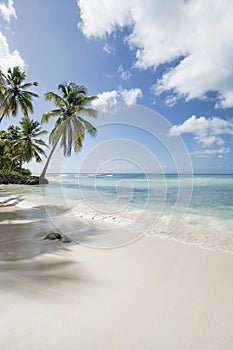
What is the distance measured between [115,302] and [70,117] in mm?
19295

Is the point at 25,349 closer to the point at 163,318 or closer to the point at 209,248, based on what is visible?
the point at 163,318

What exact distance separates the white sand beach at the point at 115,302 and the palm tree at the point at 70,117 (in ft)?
53.6

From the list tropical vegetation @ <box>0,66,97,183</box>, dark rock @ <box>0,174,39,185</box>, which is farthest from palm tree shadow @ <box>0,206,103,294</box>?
dark rock @ <box>0,174,39,185</box>

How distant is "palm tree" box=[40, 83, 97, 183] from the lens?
18453mm

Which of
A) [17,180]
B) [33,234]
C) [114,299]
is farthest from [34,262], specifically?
[17,180]

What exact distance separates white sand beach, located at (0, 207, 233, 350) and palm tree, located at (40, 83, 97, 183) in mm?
16337

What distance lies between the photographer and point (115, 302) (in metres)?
1.99

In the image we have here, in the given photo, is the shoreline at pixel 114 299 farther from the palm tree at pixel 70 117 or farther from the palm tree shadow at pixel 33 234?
the palm tree at pixel 70 117

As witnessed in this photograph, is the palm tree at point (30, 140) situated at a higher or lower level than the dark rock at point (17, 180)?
higher

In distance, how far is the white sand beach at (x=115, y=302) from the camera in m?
1.54

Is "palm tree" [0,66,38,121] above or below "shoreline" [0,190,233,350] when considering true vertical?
above

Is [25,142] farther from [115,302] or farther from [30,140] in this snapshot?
[115,302]

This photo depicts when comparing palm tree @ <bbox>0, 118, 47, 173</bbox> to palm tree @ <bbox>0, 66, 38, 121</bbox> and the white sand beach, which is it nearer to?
palm tree @ <bbox>0, 66, 38, 121</bbox>

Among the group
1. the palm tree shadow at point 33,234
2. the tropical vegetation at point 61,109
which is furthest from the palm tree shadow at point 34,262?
the tropical vegetation at point 61,109
